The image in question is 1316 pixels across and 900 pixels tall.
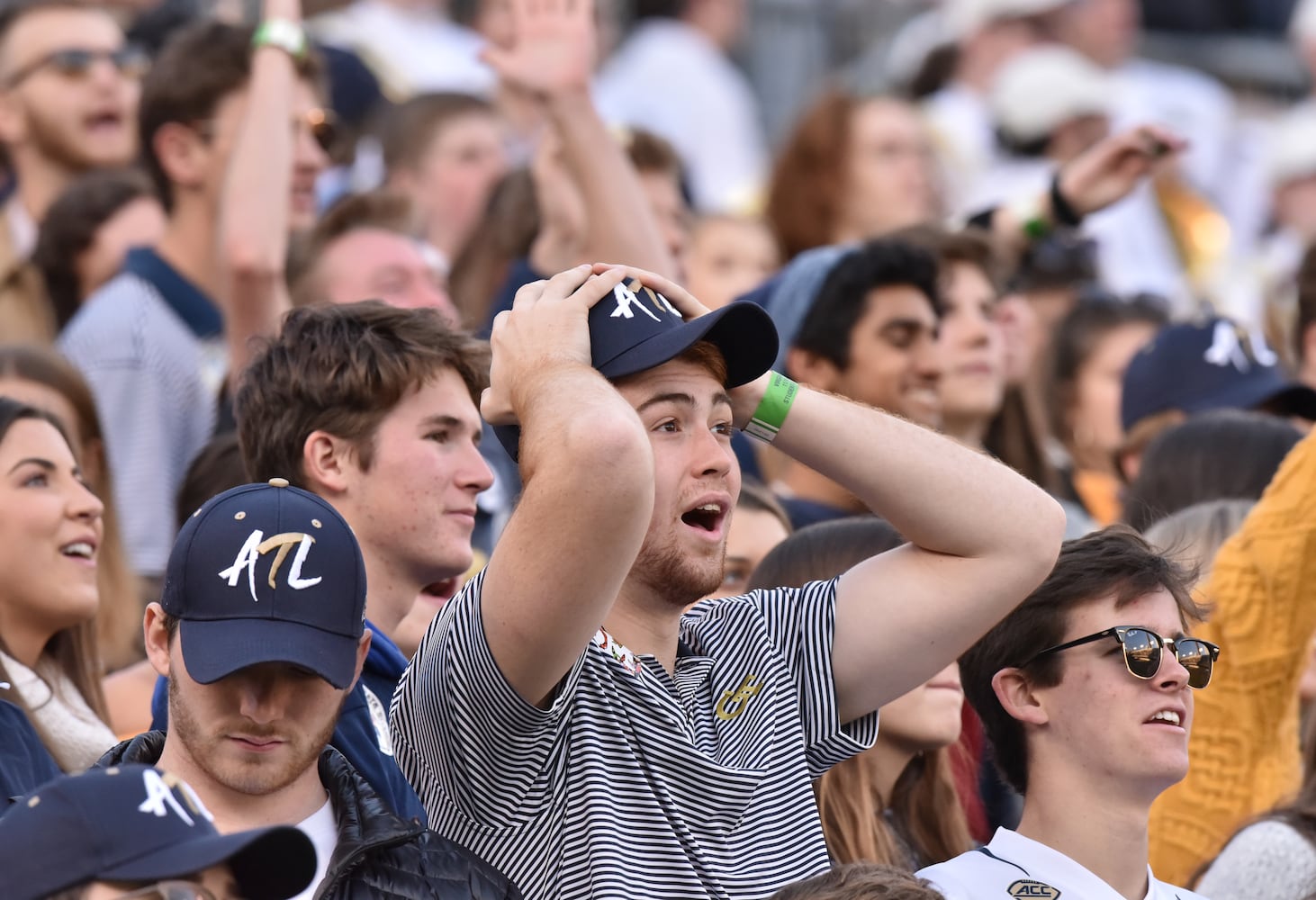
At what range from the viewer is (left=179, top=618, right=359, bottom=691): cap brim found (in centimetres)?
344

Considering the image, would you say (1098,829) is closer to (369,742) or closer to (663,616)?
(663,616)

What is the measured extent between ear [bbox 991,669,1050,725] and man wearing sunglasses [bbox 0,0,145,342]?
14.7 ft

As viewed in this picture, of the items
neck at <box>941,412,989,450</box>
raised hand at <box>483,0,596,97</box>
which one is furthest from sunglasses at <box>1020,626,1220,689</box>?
raised hand at <box>483,0,596,97</box>

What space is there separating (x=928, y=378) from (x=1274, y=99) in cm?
893

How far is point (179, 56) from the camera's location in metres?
6.92

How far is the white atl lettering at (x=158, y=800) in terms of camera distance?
2.91 m

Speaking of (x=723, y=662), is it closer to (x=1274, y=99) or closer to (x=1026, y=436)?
(x=1026, y=436)

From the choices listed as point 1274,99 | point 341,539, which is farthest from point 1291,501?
point 1274,99

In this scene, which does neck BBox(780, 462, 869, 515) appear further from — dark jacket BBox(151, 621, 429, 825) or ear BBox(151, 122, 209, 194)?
dark jacket BBox(151, 621, 429, 825)

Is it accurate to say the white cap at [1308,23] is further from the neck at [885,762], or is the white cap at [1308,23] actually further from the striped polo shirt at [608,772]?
the striped polo shirt at [608,772]

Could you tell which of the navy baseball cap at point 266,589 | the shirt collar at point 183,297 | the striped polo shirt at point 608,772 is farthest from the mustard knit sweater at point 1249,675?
the shirt collar at point 183,297

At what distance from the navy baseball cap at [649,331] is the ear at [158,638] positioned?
0.62m

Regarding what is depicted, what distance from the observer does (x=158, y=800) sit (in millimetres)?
2934

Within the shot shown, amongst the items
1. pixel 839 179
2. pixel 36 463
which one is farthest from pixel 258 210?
pixel 839 179
